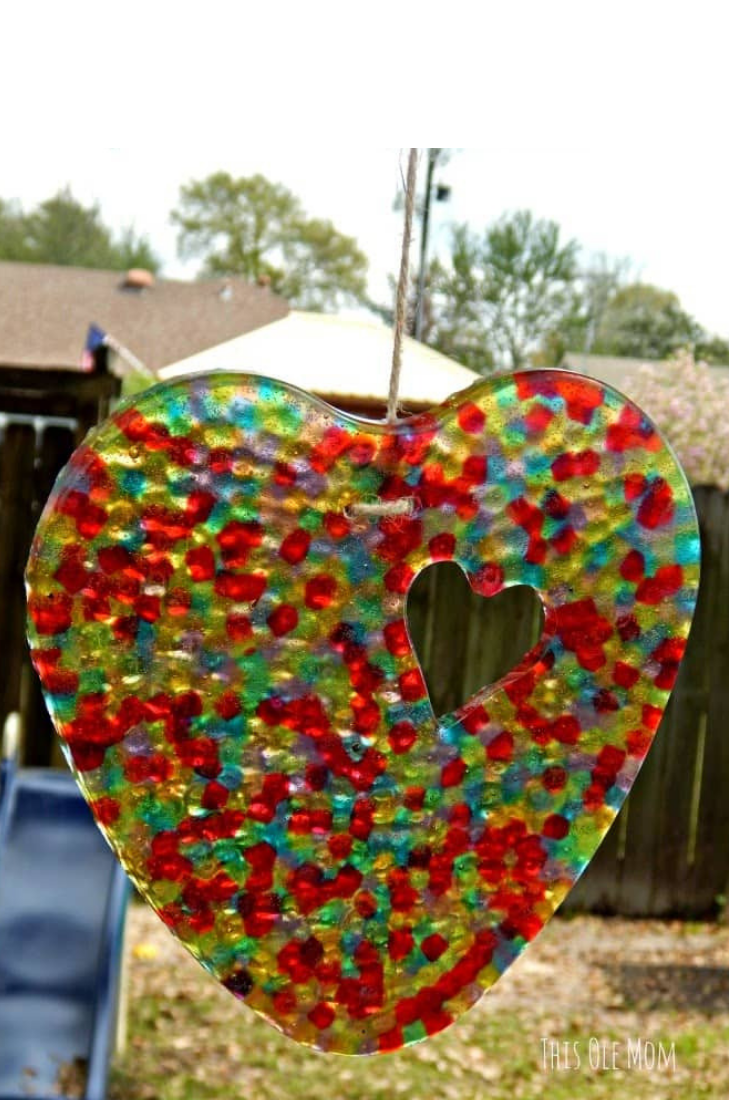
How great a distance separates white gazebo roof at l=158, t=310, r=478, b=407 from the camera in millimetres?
2457

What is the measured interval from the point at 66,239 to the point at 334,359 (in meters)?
2.06

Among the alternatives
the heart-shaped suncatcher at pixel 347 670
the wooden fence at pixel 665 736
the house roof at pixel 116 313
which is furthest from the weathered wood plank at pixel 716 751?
the heart-shaped suncatcher at pixel 347 670

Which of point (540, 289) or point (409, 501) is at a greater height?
point (540, 289)

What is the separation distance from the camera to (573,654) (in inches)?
27.4

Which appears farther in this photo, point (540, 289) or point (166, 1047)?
point (540, 289)

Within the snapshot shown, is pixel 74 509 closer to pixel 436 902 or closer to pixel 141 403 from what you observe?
pixel 141 403

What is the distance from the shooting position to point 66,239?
14.0ft

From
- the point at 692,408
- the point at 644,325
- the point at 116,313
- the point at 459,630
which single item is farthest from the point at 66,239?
the point at 692,408

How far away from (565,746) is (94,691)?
274mm

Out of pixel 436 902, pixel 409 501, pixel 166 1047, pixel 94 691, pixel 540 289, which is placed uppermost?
pixel 540 289

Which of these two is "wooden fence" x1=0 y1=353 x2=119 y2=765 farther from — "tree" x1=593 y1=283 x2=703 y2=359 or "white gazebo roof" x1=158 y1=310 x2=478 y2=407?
"tree" x1=593 y1=283 x2=703 y2=359

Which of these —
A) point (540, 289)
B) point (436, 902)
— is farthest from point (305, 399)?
point (540, 289)

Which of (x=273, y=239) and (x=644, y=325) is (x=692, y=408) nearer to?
(x=644, y=325)

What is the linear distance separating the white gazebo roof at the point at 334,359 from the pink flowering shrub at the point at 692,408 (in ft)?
5.05
